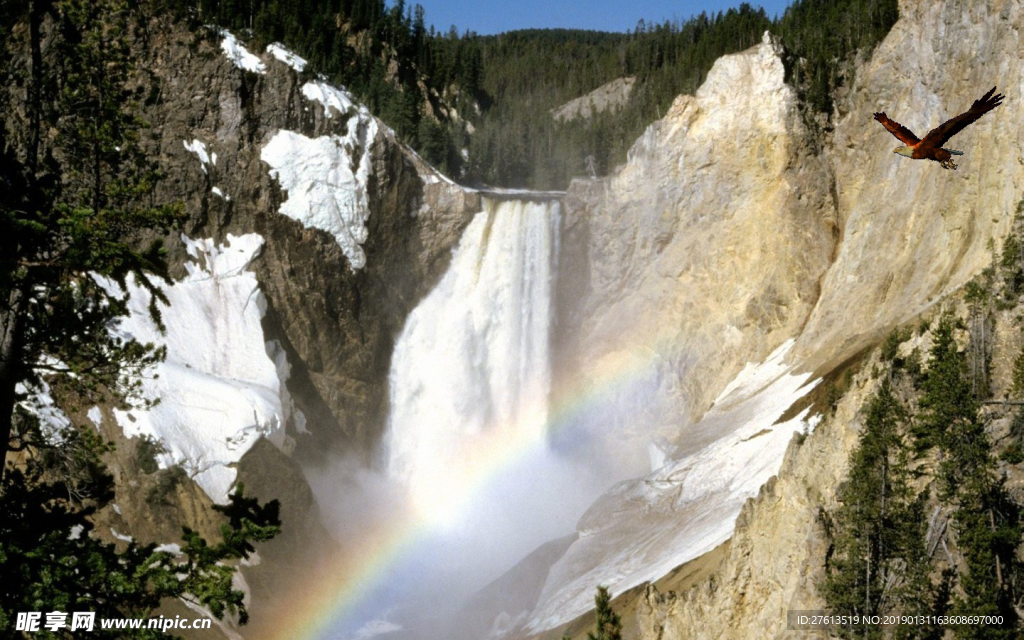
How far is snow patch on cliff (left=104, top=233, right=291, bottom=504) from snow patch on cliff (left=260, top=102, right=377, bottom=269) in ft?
9.38

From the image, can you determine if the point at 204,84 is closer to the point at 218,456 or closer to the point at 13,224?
the point at 218,456

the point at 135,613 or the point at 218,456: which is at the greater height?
the point at 218,456

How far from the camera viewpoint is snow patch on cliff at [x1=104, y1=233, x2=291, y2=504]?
35906 mm

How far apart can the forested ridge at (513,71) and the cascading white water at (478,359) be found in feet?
27.3

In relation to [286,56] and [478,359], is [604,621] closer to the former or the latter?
[478,359]

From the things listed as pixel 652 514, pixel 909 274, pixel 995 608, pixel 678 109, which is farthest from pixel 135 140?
pixel 678 109

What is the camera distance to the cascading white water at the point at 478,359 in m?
48.6

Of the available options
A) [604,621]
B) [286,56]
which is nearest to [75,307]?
[604,621]

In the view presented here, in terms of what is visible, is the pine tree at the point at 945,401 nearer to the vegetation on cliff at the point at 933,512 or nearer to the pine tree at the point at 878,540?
the vegetation on cliff at the point at 933,512

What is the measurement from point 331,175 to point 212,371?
10354mm

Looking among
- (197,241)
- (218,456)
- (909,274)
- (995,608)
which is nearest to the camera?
(995,608)

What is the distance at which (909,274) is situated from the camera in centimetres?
3384

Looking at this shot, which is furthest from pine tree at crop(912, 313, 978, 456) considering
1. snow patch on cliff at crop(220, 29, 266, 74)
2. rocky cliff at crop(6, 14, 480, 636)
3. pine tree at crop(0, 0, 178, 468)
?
snow patch on cliff at crop(220, 29, 266, 74)

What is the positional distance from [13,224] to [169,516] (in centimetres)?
2771
